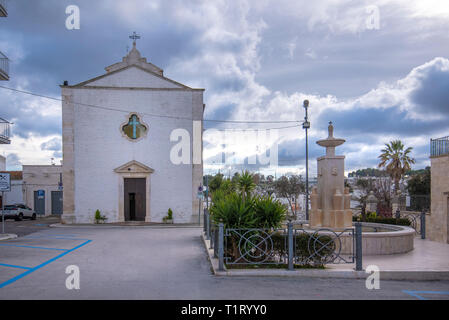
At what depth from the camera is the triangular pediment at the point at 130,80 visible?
25.1 m

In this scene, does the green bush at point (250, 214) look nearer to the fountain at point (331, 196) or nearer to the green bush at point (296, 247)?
the green bush at point (296, 247)

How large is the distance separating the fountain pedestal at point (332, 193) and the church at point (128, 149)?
12.1 metres

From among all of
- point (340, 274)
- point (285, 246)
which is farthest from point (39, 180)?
point (340, 274)

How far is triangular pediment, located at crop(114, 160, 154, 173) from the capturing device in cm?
2466

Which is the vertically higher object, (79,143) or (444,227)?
(79,143)

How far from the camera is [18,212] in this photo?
2875 centimetres

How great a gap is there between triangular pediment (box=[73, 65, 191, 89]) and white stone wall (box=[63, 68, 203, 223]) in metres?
0.07

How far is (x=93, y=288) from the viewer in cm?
755

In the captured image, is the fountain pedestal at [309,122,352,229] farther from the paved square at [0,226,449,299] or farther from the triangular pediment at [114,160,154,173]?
the triangular pediment at [114,160,154,173]

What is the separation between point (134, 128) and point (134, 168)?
2.63m

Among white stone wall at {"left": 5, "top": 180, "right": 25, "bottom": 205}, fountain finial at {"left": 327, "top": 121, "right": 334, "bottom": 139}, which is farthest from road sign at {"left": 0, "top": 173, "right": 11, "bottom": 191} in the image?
white stone wall at {"left": 5, "top": 180, "right": 25, "bottom": 205}
